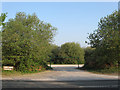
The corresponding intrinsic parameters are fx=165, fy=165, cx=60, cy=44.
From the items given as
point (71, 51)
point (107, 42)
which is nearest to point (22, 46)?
point (107, 42)

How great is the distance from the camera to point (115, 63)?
16.8 m

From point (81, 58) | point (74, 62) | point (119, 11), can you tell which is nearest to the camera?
point (119, 11)

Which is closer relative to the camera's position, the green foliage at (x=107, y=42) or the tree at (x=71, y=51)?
the green foliage at (x=107, y=42)

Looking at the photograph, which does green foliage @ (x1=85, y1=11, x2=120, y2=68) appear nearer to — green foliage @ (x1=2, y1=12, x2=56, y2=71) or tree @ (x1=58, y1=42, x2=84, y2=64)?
green foliage @ (x1=2, y1=12, x2=56, y2=71)

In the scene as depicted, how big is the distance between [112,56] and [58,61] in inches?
759

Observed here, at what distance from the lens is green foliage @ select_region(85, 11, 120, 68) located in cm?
1554

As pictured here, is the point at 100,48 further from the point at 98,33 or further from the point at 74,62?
the point at 74,62

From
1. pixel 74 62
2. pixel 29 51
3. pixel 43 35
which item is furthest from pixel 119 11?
pixel 74 62

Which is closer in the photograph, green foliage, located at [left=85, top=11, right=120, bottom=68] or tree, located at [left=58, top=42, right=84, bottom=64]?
green foliage, located at [left=85, top=11, right=120, bottom=68]

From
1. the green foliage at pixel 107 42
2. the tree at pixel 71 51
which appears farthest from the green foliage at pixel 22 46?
the tree at pixel 71 51

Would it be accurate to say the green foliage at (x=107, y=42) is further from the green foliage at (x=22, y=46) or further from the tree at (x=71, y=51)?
the tree at (x=71, y=51)

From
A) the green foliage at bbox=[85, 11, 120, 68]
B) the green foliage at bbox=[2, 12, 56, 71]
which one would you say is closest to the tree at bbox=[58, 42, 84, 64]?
the green foliage at bbox=[85, 11, 120, 68]

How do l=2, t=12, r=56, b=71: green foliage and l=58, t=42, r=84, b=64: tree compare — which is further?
l=58, t=42, r=84, b=64: tree

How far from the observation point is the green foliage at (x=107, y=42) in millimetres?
15539
